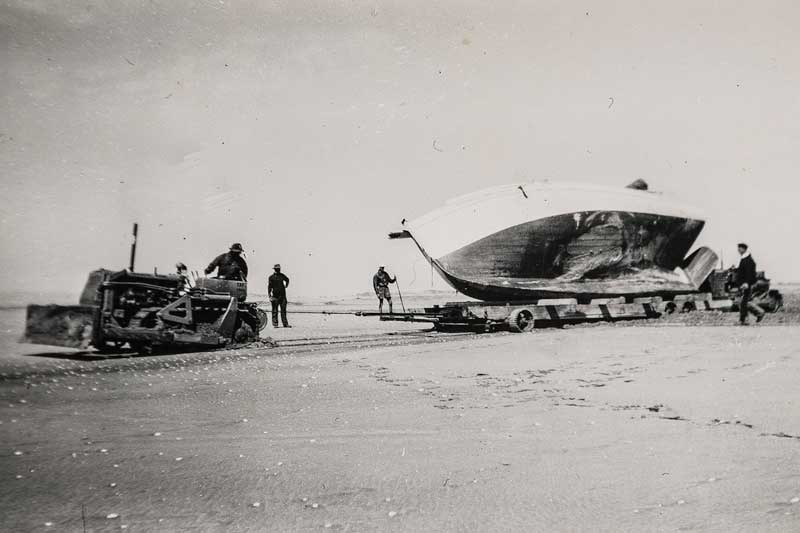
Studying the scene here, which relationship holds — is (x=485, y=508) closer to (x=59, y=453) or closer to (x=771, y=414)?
(x=59, y=453)

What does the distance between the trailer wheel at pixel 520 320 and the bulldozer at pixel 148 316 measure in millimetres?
4385

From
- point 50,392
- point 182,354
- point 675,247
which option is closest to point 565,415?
point 50,392

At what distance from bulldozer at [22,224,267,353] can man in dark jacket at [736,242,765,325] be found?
8.25 meters

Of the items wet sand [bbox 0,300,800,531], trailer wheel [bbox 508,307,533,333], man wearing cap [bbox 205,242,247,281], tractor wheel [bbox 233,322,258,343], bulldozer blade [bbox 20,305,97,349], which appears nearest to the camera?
wet sand [bbox 0,300,800,531]

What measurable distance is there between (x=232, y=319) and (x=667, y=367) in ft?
16.5

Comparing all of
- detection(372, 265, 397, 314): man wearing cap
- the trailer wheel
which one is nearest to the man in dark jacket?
the trailer wheel

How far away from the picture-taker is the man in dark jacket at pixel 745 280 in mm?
10531

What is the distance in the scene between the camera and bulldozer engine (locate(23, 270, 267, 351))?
19.3 ft

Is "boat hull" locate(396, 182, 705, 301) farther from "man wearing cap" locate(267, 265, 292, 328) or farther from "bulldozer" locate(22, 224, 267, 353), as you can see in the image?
"bulldozer" locate(22, 224, 267, 353)

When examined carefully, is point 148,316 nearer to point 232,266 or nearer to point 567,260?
point 232,266

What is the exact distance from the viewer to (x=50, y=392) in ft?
14.4

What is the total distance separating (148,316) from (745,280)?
9.70 meters

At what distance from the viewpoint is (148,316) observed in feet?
22.7

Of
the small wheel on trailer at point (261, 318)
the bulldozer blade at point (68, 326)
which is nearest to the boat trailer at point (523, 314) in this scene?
the small wheel on trailer at point (261, 318)
